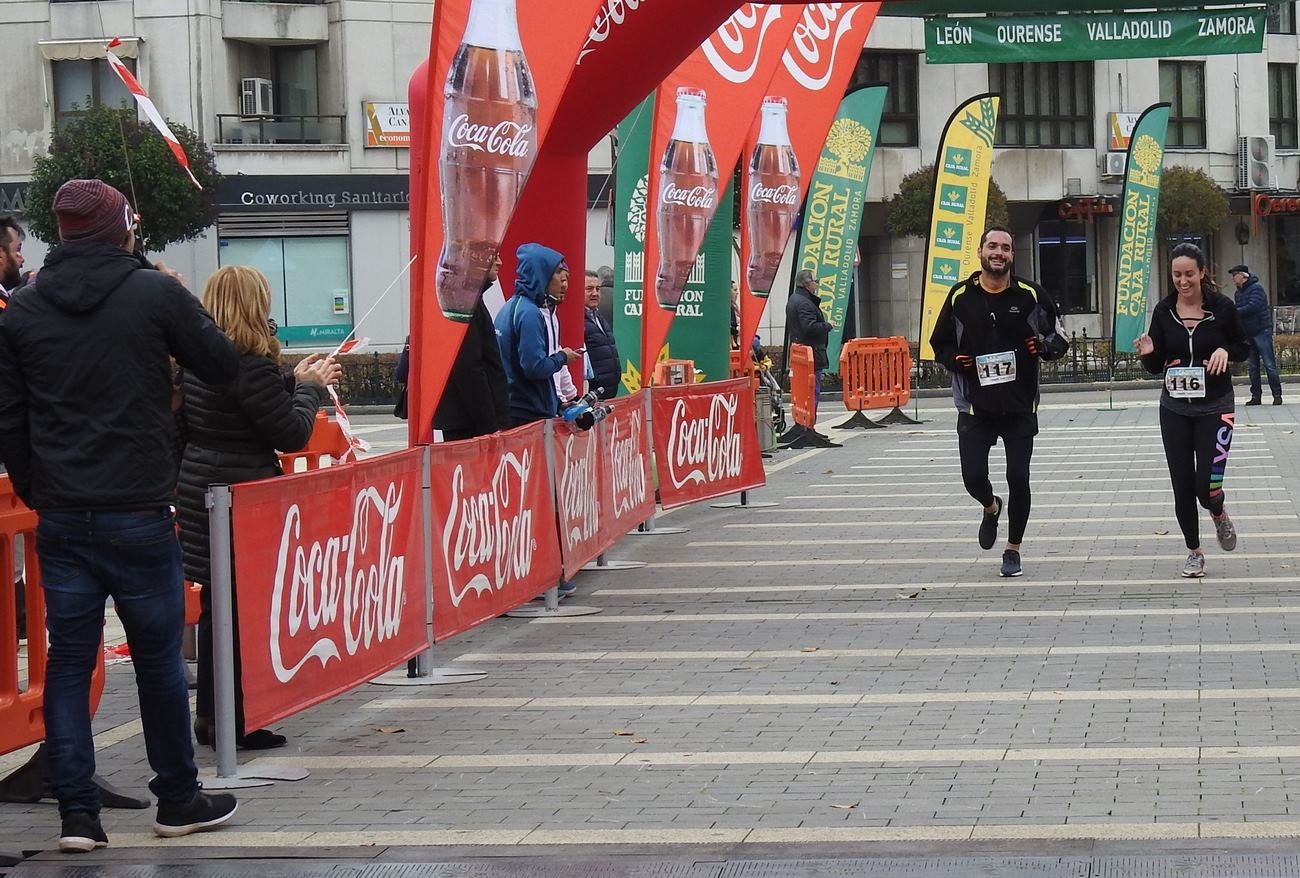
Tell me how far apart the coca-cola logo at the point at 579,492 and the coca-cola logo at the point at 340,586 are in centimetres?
283

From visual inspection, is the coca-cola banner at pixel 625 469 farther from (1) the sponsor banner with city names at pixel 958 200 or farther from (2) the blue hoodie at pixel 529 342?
(1) the sponsor banner with city names at pixel 958 200

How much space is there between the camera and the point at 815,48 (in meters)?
18.0

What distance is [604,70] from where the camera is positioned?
11805mm

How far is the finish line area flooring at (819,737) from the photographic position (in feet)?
18.4

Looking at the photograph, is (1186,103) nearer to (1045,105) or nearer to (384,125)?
(1045,105)

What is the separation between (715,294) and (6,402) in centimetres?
1191

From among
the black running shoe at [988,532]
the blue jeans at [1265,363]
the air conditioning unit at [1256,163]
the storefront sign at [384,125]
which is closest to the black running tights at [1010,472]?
the black running shoe at [988,532]

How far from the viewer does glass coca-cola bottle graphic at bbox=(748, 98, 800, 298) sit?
1808cm

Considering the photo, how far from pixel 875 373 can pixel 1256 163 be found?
97.2 ft

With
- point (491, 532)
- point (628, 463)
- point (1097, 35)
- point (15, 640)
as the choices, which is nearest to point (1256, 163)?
point (1097, 35)

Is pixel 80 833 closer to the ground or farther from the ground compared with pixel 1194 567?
closer to the ground

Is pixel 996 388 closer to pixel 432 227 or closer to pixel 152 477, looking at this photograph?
pixel 432 227

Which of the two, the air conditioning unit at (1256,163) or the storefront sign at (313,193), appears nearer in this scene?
the storefront sign at (313,193)

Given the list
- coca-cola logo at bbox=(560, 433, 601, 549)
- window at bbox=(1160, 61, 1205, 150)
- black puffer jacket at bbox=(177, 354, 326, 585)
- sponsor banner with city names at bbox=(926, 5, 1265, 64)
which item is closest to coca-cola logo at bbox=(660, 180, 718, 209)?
sponsor banner with city names at bbox=(926, 5, 1265, 64)
